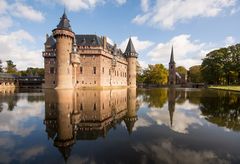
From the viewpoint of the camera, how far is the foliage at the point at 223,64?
6381 cm

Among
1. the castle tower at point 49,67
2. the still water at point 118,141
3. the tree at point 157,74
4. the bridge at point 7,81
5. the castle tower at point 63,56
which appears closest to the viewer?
the still water at point 118,141

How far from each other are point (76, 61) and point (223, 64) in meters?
51.9

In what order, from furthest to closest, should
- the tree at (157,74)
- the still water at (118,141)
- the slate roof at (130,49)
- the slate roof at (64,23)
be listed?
the tree at (157,74), the slate roof at (130,49), the slate roof at (64,23), the still water at (118,141)

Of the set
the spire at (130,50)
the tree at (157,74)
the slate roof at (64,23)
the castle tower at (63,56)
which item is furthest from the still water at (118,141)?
the tree at (157,74)

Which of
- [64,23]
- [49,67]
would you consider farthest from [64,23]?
[49,67]

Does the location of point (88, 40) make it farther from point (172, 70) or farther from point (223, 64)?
point (172, 70)

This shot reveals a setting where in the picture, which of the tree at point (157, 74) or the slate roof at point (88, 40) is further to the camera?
the tree at point (157, 74)

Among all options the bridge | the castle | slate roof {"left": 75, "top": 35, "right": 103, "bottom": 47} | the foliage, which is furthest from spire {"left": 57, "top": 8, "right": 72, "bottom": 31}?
the foliage

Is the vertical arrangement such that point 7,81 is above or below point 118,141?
above

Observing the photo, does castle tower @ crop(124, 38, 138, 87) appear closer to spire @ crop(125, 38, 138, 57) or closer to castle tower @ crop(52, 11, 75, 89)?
spire @ crop(125, 38, 138, 57)

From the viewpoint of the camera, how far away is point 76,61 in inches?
1751

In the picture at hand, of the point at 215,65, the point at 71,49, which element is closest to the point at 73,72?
the point at 71,49

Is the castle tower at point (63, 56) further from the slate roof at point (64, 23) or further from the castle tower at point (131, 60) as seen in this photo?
the castle tower at point (131, 60)

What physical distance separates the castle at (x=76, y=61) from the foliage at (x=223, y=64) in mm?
36145
